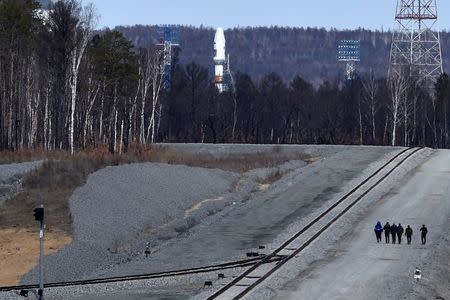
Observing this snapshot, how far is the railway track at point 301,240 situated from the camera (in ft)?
95.9

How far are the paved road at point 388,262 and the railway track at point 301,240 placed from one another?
105 cm

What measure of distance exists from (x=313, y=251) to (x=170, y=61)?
100 meters

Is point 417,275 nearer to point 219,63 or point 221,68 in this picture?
point 221,68

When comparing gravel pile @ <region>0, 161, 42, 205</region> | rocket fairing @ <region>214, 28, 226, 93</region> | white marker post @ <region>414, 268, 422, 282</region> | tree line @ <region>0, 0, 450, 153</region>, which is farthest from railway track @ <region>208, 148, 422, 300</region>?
rocket fairing @ <region>214, 28, 226, 93</region>

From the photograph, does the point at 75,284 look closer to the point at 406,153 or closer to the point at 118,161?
the point at 118,161

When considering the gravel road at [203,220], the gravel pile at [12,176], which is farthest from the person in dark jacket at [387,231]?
the gravel pile at [12,176]

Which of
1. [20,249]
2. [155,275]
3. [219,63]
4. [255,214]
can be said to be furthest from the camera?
[219,63]

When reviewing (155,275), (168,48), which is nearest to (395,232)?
(155,275)

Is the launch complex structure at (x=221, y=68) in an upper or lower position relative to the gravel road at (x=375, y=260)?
upper

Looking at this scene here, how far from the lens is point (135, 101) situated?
78.2 m

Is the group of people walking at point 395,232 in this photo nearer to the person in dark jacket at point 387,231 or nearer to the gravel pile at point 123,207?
the person in dark jacket at point 387,231

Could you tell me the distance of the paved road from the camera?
96.8 ft

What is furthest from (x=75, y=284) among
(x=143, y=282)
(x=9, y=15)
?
(x=9, y=15)

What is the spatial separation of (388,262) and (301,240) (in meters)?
4.77
